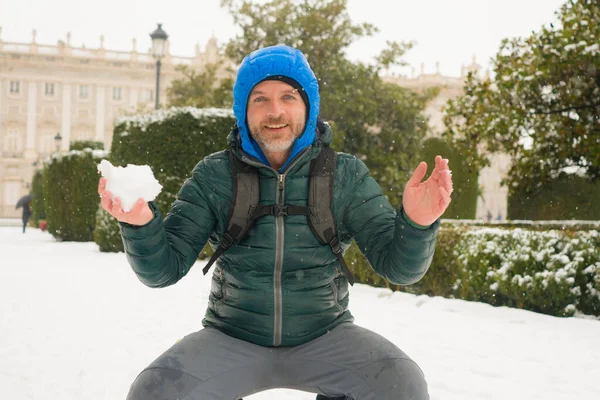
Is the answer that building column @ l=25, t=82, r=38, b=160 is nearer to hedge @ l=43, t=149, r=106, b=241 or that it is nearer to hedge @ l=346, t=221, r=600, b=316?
hedge @ l=43, t=149, r=106, b=241

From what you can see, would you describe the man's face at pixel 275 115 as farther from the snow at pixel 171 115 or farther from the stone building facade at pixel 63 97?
the stone building facade at pixel 63 97

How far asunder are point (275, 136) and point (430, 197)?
62 cm

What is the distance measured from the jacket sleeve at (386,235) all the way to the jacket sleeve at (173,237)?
1.77 feet

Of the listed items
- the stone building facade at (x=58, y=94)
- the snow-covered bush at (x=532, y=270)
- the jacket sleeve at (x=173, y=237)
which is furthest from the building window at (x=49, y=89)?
the jacket sleeve at (x=173, y=237)

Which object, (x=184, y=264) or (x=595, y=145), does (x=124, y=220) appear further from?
(x=595, y=145)

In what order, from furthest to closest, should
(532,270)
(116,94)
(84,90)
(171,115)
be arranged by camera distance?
(116,94) → (84,90) → (171,115) → (532,270)

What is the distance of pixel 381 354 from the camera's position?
2.06 meters

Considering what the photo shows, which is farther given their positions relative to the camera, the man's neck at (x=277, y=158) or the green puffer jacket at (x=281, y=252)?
the man's neck at (x=277, y=158)

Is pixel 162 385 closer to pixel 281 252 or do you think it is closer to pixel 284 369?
pixel 284 369

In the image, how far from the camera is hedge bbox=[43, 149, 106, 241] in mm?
14414

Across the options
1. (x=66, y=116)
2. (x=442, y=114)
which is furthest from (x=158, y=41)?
(x=66, y=116)

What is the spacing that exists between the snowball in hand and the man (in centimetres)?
3

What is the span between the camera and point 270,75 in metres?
2.33

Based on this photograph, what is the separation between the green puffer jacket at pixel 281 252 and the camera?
82.8 inches
